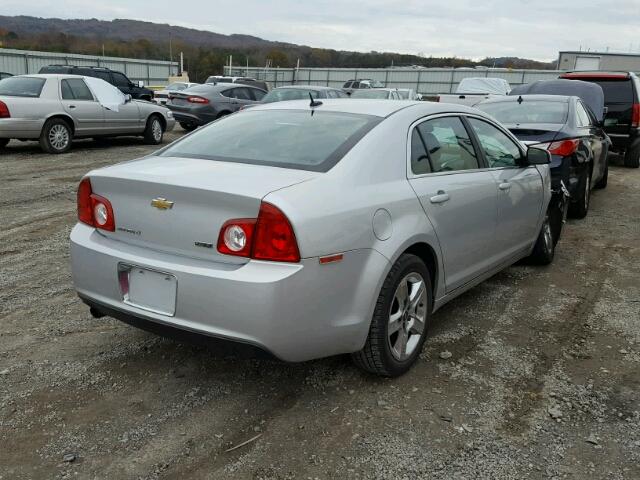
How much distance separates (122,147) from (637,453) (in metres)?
12.6

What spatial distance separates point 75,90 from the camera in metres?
11.9

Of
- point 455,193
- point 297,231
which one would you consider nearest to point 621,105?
point 455,193

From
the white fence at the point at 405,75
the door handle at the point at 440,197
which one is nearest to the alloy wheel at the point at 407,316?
the door handle at the point at 440,197

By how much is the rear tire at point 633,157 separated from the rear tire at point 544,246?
8.41 metres

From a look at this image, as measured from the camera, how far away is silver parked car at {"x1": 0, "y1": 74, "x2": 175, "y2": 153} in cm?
1089

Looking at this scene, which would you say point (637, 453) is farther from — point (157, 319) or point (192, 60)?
point (192, 60)

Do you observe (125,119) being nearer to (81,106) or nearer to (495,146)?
(81,106)

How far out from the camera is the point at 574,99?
7797 millimetres

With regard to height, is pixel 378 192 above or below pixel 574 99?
below

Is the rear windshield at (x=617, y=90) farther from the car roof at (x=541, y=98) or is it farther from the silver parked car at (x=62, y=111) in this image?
the silver parked car at (x=62, y=111)

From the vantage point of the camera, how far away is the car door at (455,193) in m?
3.54

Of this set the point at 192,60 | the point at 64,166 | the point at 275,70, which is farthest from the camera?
the point at 192,60

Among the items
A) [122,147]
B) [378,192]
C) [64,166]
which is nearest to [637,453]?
[378,192]

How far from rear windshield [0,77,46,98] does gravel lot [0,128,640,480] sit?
7560 mm
